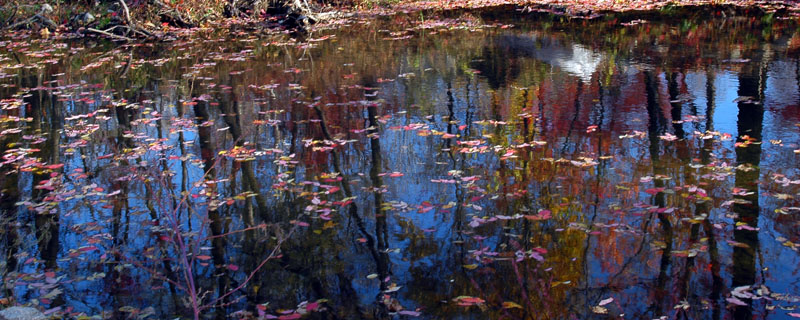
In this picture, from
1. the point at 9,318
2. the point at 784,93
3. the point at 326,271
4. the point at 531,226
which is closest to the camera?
the point at 9,318

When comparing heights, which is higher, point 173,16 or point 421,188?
point 173,16

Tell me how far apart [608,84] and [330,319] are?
7119 mm

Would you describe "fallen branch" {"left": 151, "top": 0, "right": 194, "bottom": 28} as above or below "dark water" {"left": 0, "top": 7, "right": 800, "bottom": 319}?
above

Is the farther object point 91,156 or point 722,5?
point 722,5

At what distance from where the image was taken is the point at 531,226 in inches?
224

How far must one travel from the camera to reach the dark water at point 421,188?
15.7 feet

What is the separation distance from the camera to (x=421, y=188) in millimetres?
6680

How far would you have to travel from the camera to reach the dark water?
4773 millimetres

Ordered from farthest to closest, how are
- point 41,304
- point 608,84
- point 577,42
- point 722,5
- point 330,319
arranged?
point 722,5 < point 577,42 < point 608,84 < point 41,304 < point 330,319

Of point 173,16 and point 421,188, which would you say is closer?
point 421,188

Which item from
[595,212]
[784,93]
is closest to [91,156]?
[595,212]

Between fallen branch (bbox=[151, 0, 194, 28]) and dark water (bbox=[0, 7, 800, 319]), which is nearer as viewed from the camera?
dark water (bbox=[0, 7, 800, 319])

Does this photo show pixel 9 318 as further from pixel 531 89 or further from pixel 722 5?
pixel 722 5

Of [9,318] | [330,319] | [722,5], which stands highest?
[722,5]
